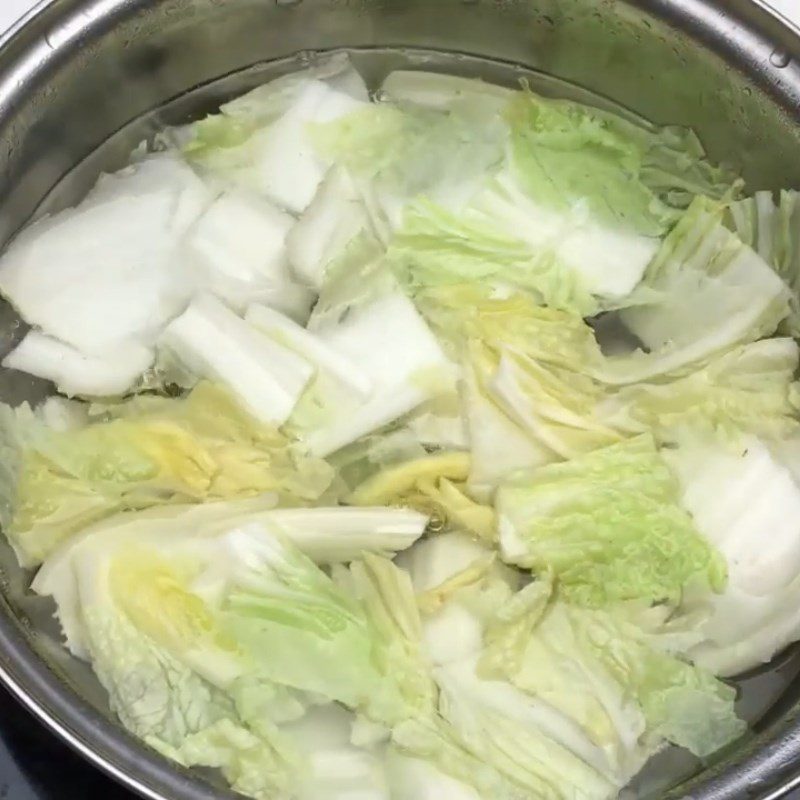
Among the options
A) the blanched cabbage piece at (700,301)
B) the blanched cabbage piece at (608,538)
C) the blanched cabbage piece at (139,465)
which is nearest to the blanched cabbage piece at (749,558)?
the blanched cabbage piece at (608,538)

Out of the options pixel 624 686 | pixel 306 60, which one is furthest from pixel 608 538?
pixel 306 60

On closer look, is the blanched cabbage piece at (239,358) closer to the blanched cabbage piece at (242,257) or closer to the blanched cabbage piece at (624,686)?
the blanched cabbage piece at (242,257)

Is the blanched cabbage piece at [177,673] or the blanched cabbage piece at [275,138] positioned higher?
the blanched cabbage piece at [275,138]

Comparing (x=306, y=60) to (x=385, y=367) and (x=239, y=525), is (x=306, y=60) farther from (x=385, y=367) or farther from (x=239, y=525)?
(x=239, y=525)

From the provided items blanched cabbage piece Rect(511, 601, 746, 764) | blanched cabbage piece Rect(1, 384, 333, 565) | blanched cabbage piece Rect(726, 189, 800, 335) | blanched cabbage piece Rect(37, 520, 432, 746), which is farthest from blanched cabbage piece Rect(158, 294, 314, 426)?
blanched cabbage piece Rect(726, 189, 800, 335)

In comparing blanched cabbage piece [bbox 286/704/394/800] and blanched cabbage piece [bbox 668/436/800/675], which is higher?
blanched cabbage piece [bbox 668/436/800/675]

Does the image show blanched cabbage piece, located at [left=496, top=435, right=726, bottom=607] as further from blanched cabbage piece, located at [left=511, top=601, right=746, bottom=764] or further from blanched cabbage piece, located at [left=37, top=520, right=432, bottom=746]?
blanched cabbage piece, located at [left=37, top=520, right=432, bottom=746]
